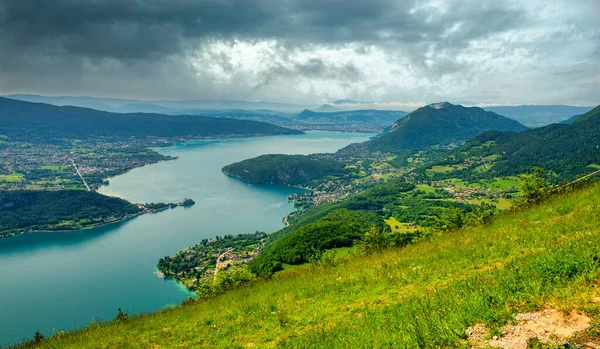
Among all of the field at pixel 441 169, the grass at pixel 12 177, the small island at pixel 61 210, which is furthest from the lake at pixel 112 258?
the field at pixel 441 169

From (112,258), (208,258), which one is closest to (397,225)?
(208,258)

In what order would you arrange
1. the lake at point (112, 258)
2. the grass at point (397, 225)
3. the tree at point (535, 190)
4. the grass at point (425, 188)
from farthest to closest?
the grass at point (425, 188), the grass at point (397, 225), the lake at point (112, 258), the tree at point (535, 190)

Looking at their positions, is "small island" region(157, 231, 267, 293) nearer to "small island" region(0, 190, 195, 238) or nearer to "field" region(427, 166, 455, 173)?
"small island" region(0, 190, 195, 238)

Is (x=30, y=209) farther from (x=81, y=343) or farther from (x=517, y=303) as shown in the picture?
(x=517, y=303)

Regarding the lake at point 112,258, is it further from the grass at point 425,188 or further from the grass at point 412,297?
the grass at point 425,188

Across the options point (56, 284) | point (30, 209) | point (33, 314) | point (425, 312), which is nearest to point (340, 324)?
point (425, 312)
